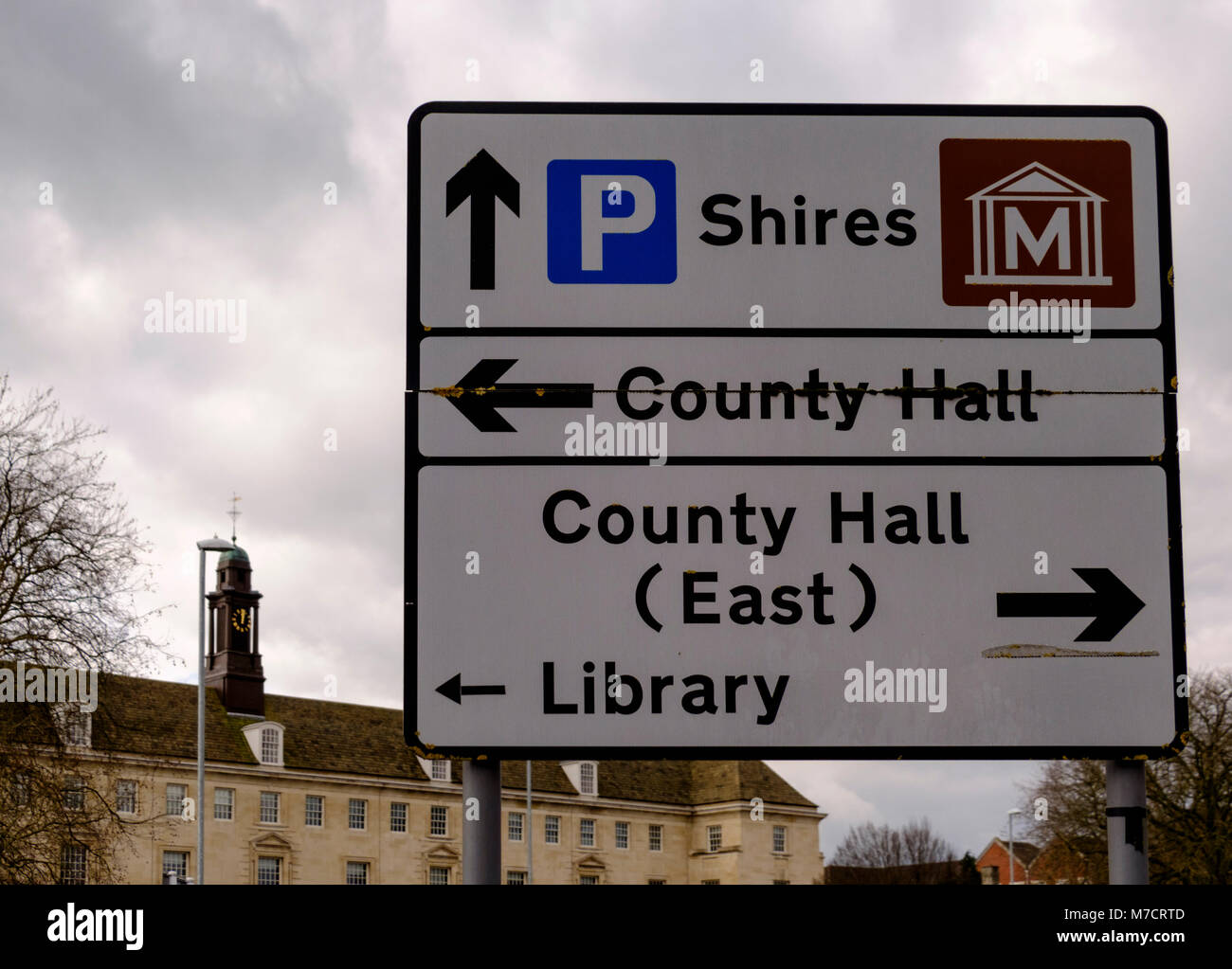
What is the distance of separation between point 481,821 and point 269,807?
3887 inches

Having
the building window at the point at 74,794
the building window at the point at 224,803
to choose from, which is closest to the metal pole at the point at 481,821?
the building window at the point at 74,794

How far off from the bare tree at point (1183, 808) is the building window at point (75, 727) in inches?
1084

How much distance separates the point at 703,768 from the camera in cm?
12031

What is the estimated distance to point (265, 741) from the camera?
101 m

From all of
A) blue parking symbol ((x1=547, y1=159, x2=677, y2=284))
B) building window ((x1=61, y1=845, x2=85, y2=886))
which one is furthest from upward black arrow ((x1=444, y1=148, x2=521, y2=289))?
building window ((x1=61, y1=845, x2=85, y2=886))

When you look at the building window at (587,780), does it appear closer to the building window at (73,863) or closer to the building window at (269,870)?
the building window at (269,870)

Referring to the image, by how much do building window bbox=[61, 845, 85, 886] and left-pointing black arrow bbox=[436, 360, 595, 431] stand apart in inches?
1163

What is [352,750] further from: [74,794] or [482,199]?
[482,199]

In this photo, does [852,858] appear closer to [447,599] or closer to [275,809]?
[275,809]

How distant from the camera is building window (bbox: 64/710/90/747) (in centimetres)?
3238

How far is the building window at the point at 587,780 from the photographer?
11262 centimetres

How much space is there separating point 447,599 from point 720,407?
859mm

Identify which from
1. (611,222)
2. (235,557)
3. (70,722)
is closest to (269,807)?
(235,557)

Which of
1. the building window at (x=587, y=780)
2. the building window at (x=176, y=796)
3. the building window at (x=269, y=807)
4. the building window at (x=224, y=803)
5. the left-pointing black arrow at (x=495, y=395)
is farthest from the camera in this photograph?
the building window at (x=587, y=780)
